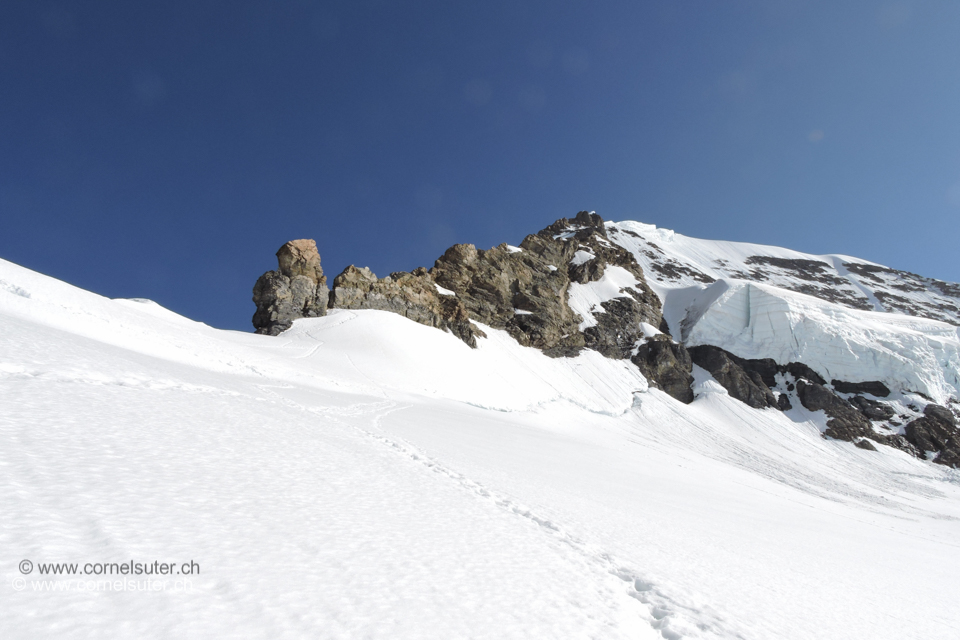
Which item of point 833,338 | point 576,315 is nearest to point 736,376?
point 833,338

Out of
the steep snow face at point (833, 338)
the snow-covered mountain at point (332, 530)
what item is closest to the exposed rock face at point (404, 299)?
the snow-covered mountain at point (332, 530)

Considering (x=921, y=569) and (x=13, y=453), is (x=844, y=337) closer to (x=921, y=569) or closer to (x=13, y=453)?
(x=921, y=569)

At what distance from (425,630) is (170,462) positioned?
10.1 ft

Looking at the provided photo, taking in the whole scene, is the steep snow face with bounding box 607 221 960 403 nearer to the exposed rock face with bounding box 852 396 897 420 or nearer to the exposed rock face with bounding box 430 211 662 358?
the exposed rock face with bounding box 852 396 897 420

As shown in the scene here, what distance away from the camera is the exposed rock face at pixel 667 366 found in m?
47.2

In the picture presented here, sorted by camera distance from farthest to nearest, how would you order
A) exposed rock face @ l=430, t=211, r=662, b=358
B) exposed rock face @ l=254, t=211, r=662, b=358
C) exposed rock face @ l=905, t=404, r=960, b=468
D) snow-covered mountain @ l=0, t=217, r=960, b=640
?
exposed rock face @ l=430, t=211, r=662, b=358 → exposed rock face @ l=905, t=404, r=960, b=468 → exposed rock face @ l=254, t=211, r=662, b=358 → snow-covered mountain @ l=0, t=217, r=960, b=640

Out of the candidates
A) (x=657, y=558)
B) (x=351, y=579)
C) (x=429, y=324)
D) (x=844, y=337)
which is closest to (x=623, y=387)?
(x=429, y=324)

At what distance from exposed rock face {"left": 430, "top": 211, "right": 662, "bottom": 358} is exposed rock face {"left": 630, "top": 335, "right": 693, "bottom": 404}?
242 cm

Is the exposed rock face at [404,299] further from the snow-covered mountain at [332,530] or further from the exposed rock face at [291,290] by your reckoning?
the snow-covered mountain at [332,530]

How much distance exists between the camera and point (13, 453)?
322 centimetres

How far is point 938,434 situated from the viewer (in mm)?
40969

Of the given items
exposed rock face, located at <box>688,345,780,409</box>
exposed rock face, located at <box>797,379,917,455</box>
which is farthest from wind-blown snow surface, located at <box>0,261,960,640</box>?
exposed rock face, located at <box>688,345,780,409</box>

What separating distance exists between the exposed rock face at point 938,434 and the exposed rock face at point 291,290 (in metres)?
56.2

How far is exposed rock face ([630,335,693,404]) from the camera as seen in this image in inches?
1859
